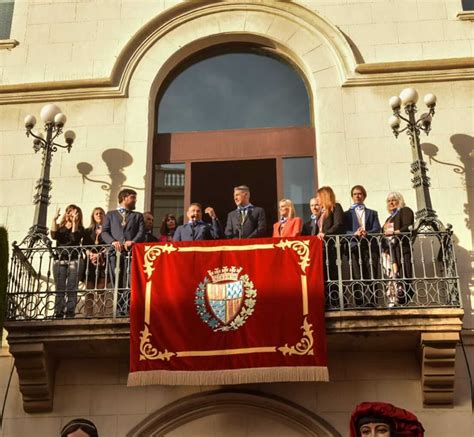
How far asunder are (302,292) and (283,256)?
539mm

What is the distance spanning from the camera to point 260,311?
1026 centimetres

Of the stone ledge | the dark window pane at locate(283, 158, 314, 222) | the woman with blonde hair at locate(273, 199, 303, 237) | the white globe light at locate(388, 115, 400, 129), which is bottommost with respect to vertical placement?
the stone ledge

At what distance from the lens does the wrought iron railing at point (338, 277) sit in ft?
34.1

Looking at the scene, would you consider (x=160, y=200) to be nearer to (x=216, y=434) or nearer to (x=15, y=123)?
(x=15, y=123)

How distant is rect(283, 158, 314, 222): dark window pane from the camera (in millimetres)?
12469

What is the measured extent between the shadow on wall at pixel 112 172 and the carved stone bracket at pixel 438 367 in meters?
4.85

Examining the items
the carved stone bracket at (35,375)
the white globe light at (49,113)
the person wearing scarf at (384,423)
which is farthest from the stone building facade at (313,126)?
the person wearing scarf at (384,423)

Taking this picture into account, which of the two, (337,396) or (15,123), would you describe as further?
(15,123)

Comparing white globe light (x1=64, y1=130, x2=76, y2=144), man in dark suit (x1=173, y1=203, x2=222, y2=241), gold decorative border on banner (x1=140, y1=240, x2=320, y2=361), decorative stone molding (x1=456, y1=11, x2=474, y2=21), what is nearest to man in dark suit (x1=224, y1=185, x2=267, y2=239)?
man in dark suit (x1=173, y1=203, x2=222, y2=241)

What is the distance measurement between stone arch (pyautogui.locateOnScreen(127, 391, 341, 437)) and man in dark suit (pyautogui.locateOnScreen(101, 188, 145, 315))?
57.3 inches

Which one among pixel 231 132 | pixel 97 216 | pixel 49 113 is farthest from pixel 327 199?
pixel 49 113

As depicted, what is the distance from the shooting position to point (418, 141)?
11266mm

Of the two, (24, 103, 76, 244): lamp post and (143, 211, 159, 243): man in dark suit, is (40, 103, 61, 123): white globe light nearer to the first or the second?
(24, 103, 76, 244): lamp post

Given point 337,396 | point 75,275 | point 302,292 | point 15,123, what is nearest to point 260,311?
point 302,292
